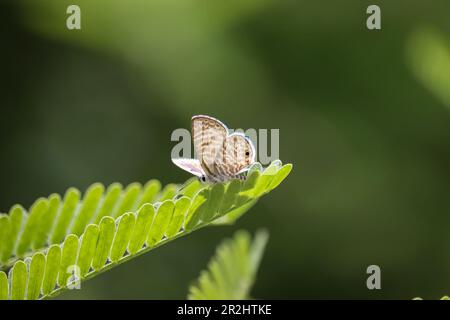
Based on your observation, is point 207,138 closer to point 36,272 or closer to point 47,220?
point 47,220

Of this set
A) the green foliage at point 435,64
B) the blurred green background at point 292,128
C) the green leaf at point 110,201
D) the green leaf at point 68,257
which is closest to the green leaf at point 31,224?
the green leaf at point 110,201

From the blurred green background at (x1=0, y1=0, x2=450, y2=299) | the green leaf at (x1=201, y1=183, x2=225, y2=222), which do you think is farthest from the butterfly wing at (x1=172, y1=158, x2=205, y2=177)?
the blurred green background at (x1=0, y1=0, x2=450, y2=299)

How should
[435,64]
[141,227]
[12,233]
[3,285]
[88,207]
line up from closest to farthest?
1. [3,285]
2. [141,227]
3. [12,233]
4. [88,207]
5. [435,64]

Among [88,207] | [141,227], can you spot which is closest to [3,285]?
[141,227]

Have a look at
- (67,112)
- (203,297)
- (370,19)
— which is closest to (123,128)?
(67,112)

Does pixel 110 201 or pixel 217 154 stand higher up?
pixel 217 154

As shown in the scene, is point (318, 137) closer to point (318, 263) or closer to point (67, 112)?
point (318, 263)

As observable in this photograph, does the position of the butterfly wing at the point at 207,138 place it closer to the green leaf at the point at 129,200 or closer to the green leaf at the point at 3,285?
the green leaf at the point at 129,200
